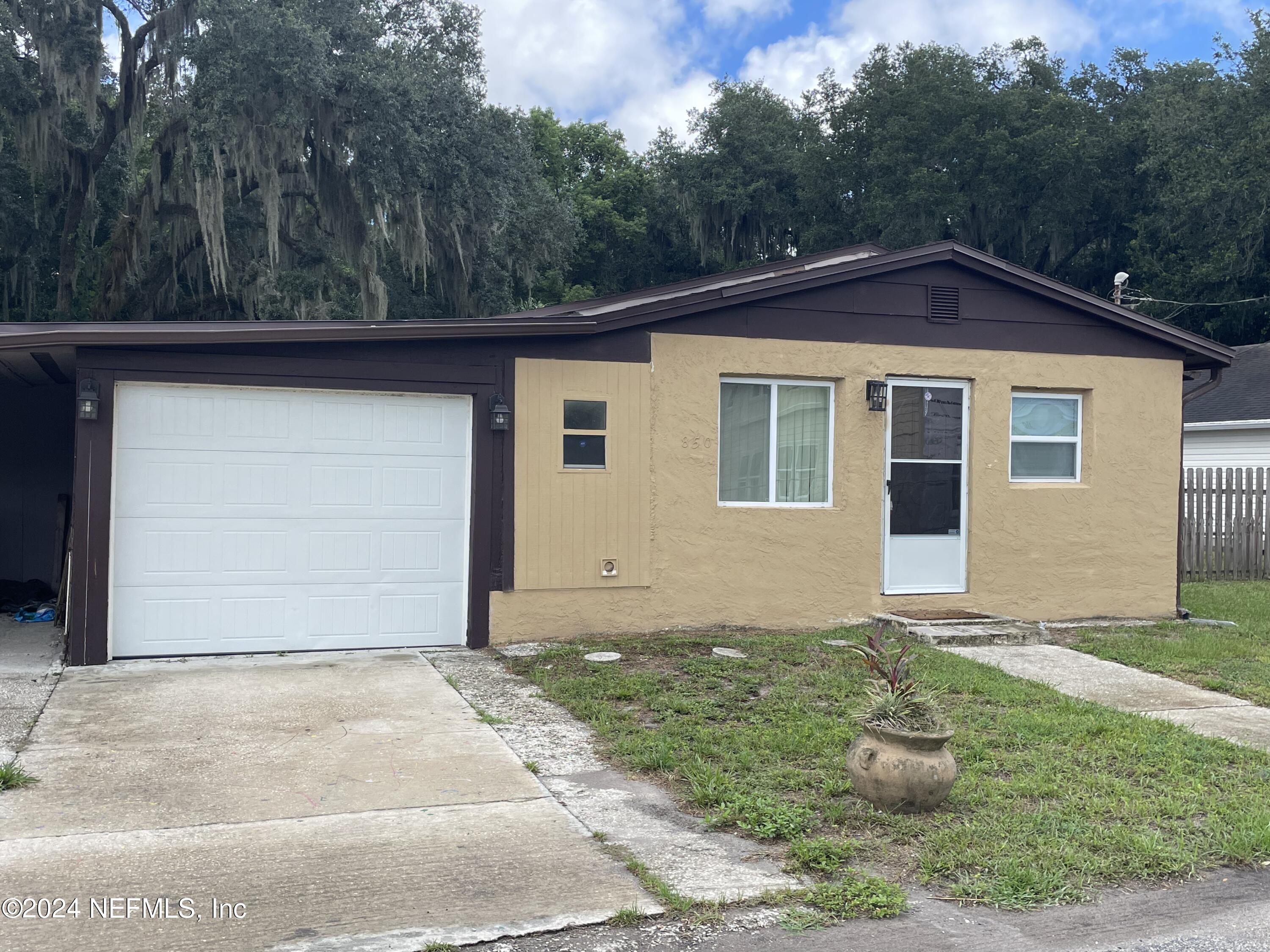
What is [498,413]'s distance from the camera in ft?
28.2

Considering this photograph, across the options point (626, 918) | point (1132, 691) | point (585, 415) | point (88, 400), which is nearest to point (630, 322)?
point (585, 415)

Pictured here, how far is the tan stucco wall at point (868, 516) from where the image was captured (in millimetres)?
9203

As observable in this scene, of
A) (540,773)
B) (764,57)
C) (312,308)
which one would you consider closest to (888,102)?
(764,57)

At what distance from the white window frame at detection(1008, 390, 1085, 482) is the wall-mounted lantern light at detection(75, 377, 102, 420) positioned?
7811 mm

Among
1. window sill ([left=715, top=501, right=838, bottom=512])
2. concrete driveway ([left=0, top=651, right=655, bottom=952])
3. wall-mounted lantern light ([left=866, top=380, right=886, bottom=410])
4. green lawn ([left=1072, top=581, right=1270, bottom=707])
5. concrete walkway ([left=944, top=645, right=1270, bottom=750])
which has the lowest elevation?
concrete driveway ([left=0, top=651, right=655, bottom=952])

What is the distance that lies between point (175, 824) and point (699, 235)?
29929 mm

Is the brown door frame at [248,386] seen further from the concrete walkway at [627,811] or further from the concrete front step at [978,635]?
the concrete front step at [978,635]

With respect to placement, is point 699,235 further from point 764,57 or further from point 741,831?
point 741,831

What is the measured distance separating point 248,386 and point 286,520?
1056 millimetres

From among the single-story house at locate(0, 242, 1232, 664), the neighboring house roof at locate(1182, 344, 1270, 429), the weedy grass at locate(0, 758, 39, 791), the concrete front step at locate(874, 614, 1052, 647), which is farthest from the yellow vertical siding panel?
the neighboring house roof at locate(1182, 344, 1270, 429)

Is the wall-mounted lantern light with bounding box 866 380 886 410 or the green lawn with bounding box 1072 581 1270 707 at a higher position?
the wall-mounted lantern light with bounding box 866 380 886 410

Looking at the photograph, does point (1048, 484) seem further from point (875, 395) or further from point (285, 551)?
point (285, 551)

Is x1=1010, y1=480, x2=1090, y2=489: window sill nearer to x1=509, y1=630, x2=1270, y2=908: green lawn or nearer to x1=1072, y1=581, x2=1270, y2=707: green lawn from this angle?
x1=1072, y1=581, x2=1270, y2=707: green lawn

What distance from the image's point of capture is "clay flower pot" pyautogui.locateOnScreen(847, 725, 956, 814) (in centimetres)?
463
